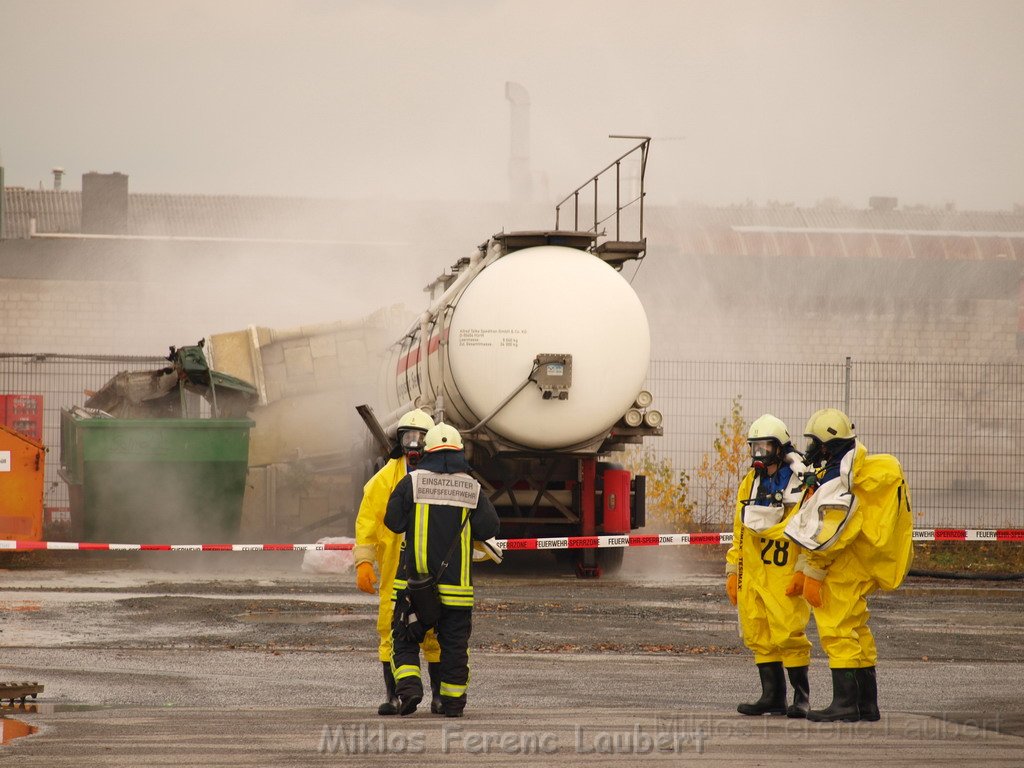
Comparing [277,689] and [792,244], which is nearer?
[277,689]

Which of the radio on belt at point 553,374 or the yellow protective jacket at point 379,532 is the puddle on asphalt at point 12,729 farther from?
the radio on belt at point 553,374

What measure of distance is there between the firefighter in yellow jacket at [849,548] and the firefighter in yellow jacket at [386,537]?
1.87 m

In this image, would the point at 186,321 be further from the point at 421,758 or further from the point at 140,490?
the point at 421,758

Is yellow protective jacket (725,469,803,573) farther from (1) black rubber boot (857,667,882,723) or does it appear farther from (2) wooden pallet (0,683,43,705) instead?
(2) wooden pallet (0,683,43,705)

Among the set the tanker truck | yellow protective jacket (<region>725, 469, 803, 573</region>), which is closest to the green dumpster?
the tanker truck

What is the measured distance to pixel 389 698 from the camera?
7.29 metres

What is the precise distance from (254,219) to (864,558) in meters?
35.1

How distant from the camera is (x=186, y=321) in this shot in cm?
2619

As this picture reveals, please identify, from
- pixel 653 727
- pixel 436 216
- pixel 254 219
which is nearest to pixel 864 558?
pixel 653 727

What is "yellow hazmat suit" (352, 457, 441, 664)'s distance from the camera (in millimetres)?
7531

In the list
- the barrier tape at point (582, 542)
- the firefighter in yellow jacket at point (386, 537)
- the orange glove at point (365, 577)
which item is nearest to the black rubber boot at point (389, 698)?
the firefighter in yellow jacket at point (386, 537)

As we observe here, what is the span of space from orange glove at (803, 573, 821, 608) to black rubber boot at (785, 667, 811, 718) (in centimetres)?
46

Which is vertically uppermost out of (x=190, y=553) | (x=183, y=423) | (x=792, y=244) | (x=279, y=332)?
(x=792, y=244)

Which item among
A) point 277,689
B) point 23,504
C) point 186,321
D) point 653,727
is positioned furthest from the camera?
point 186,321
